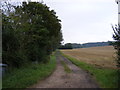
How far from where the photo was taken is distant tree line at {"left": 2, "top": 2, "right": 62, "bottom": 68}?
921cm

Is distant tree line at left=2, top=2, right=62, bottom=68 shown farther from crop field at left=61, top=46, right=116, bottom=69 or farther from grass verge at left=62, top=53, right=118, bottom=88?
crop field at left=61, top=46, right=116, bottom=69

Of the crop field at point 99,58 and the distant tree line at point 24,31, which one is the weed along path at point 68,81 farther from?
the distant tree line at point 24,31

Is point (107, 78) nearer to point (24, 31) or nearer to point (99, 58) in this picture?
point (24, 31)

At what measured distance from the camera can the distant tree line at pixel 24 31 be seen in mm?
9211

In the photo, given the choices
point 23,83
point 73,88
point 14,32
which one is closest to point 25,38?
point 14,32

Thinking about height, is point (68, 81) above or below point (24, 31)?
below

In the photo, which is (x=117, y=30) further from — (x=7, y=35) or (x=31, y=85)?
(x=7, y=35)

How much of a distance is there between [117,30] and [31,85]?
5.86m

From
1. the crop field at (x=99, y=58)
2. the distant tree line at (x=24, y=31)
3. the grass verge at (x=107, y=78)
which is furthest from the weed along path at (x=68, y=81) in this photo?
the distant tree line at (x=24, y=31)

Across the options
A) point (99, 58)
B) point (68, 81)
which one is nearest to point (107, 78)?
point (68, 81)

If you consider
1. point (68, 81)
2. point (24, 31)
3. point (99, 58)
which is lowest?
point (99, 58)

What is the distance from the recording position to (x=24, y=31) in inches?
463

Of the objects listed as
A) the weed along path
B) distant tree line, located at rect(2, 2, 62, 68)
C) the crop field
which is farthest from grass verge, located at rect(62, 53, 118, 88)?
distant tree line, located at rect(2, 2, 62, 68)

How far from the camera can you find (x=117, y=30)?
714 centimetres
